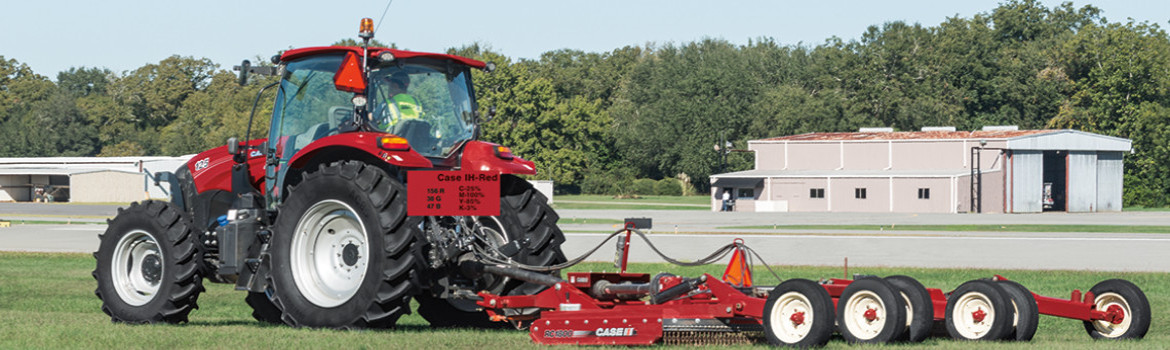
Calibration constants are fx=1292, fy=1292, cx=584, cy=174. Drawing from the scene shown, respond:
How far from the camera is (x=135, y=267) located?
12227mm

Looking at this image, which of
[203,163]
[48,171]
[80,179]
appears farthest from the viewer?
[48,171]

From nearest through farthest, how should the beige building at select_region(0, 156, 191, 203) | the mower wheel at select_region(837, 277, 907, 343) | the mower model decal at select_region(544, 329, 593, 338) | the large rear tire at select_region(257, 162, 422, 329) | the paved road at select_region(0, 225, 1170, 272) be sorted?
1. the mower wheel at select_region(837, 277, 907, 343)
2. the mower model decal at select_region(544, 329, 593, 338)
3. the large rear tire at select_region(257, 162, 422, 329)
4. the paved road at select_region(0, 225, 1170, 272)
5. the beige building at select_region(0, 156, 191, 203)

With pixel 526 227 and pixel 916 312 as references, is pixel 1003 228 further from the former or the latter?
pixel 916 312

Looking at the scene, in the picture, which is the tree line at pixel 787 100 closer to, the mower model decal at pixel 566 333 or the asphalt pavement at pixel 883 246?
the asphalt pavement at pixel 883 246

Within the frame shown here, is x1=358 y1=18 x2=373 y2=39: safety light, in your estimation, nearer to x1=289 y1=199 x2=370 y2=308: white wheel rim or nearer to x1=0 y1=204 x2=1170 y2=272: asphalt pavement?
x1=289 y1=199 x2=370 y2=308: white wheel rim

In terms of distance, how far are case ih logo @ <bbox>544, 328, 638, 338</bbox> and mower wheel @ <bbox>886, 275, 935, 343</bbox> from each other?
1.88 meters

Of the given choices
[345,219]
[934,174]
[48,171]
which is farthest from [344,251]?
[48,171]

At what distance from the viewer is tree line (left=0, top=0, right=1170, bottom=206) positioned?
326 ft

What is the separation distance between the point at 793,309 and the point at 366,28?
13.6 feet

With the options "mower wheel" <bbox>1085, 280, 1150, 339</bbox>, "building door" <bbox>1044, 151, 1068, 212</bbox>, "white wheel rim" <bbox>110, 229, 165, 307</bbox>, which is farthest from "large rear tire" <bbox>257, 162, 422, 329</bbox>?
"building door" <bbox>1044, 151, 1068, 212</bbox>

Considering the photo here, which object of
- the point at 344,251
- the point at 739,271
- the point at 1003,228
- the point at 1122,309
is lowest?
the point at 1003,228

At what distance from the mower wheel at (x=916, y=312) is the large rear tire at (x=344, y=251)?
3596 mm

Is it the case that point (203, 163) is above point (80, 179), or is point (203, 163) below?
above

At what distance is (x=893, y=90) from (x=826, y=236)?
7136cm
